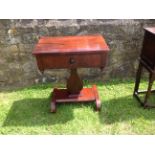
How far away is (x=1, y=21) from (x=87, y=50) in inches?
59.9

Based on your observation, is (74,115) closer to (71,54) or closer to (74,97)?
(74,97)

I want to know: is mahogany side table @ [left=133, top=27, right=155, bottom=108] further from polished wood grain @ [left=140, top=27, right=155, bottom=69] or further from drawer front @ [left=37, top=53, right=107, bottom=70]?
drawer front @ [left=37, top=53, right=107, bottom=70]

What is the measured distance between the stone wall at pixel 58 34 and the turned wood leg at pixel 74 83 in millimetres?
666

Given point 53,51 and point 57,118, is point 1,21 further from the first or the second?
point 57,118

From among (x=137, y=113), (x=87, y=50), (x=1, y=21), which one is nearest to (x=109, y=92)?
(x=137, y=113)

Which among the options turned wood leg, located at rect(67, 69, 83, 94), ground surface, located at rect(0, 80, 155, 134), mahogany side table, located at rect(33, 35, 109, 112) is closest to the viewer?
mahogany side table, located at rect(33, 35, 109, 112)

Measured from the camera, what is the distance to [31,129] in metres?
3.09

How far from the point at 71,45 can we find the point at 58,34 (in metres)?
0.83

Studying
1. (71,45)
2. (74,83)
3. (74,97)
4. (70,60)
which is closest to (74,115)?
(74,97)

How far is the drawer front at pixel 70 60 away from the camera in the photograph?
2.92 metres

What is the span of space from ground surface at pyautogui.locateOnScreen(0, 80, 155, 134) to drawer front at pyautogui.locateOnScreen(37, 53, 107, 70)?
70cm

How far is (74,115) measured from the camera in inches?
131

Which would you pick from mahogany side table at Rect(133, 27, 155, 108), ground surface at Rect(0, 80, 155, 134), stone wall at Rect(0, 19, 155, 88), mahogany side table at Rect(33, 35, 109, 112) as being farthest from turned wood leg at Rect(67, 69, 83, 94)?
mahogany side table at Rect(133, 27, 155, 108)

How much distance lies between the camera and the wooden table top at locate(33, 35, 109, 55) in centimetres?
291
